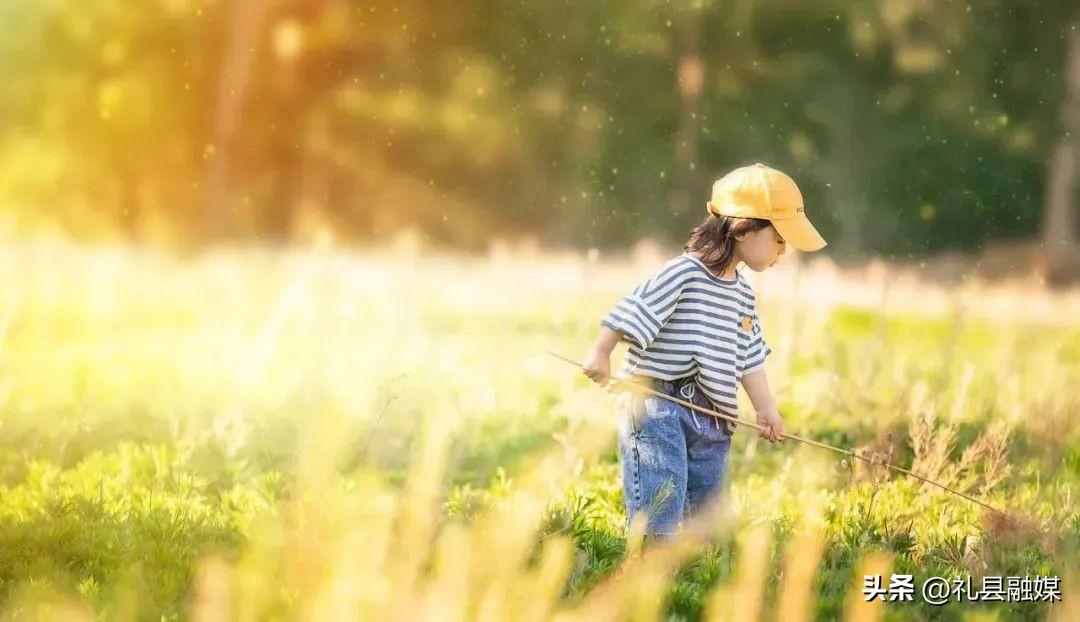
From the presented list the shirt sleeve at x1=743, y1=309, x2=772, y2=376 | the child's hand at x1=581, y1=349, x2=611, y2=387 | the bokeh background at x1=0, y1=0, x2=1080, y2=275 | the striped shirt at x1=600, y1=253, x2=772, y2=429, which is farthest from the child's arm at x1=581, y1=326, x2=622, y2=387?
the bokeh background at x1=0, y1=0, x2=1080, y2=275

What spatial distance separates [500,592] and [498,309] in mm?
9749

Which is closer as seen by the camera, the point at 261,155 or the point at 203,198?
the point at 203,198

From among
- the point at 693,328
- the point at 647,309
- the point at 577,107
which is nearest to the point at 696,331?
the point at 693,328

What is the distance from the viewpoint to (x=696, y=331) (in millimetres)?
4082

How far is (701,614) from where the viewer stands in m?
3.34

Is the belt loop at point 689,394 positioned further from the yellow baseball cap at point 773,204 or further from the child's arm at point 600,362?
the yellow baseball cap at point 773,204

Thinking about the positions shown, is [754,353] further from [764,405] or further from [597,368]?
[597,368]

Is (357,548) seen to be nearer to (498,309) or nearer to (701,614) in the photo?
(701,614)

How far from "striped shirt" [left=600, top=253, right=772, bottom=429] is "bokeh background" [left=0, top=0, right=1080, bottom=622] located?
43 centimetres

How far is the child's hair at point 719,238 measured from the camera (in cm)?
409

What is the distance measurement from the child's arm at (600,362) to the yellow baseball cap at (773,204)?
609 mm

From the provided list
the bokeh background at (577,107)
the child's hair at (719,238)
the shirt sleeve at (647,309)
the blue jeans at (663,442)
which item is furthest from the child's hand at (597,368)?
the bokeh background at (577,107)

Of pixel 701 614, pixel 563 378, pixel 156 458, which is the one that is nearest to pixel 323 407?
pixel 156 458

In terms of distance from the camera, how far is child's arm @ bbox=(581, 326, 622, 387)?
375 centimetres
